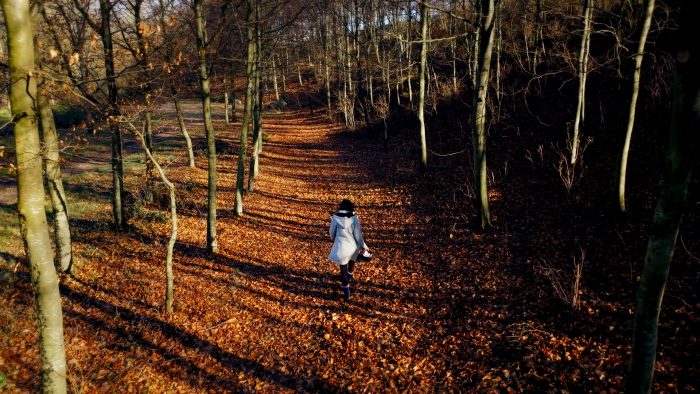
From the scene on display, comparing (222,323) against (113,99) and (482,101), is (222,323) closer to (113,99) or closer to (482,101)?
(113,99)

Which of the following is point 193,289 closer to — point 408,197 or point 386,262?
point 386,262

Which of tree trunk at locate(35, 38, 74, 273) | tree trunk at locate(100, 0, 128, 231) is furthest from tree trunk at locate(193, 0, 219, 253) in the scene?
tree trunk at locate(35, 38, 74, 273)

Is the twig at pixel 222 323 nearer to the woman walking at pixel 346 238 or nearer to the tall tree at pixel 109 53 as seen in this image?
the woman walking at pixel 346 238

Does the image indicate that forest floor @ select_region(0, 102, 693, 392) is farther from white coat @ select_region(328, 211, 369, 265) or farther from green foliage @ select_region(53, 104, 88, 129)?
Result: green foliage @ select_region(53, 104, 88, 129)

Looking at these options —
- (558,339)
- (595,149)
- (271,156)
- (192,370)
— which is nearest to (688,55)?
(558,339)

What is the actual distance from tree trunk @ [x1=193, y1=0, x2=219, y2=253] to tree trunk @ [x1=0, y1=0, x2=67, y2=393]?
226 inches

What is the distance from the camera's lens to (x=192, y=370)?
21.1 feet

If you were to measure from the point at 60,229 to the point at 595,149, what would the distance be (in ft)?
48.7

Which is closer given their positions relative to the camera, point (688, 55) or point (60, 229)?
point (688, 55)

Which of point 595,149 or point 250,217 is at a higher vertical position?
point 595,149

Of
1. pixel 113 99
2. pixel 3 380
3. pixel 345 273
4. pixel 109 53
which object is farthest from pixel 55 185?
pixel 345 273

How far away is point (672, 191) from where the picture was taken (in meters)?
3.19

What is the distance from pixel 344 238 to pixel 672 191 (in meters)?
5.57

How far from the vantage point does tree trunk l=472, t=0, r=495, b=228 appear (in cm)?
880
